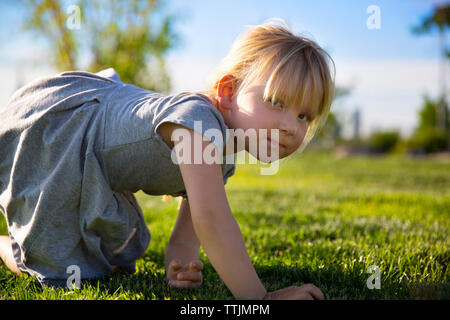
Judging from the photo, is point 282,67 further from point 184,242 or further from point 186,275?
point 184,242

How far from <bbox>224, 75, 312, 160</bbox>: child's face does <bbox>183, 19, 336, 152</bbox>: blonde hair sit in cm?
3

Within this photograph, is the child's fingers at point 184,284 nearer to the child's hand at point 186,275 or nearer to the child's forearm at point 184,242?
the child's hand at point 186,275

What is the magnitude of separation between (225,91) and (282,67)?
0.87 ft

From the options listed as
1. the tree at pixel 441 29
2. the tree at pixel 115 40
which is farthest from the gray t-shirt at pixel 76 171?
the tree at pixel 441 29

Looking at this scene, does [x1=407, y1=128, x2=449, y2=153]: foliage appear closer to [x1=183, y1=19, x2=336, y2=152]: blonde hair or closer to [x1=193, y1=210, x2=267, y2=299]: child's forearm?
[x1=183, y1=19, x2=336, y2=152]: blonde hair

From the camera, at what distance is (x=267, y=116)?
1633mm

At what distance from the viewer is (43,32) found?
14656 millimetres

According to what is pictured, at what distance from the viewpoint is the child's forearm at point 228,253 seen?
1465 mm

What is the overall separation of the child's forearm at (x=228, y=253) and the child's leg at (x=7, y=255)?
3.61 feet

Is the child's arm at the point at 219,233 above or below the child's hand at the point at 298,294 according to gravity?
above

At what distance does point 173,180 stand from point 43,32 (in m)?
14.8

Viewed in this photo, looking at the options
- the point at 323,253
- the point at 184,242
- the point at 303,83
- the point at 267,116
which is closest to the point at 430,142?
the point at 323,253

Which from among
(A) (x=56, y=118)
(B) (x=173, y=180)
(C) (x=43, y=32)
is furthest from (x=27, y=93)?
(C) (x=43, y=32)

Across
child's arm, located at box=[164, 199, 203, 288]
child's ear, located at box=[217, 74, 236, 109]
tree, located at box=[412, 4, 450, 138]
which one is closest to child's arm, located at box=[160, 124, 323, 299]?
child's ear, located at box=[217, 74, 236, 109]
